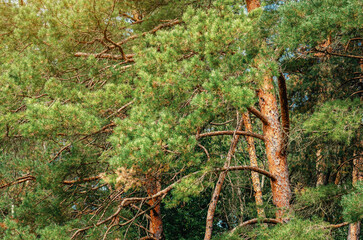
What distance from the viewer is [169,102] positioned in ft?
14.9

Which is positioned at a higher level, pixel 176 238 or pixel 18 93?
pixel 18 93

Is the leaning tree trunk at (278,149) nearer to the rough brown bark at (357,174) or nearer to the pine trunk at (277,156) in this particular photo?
the pine trunk at (277,156)

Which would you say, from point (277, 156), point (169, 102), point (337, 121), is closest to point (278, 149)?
point (277, 156)

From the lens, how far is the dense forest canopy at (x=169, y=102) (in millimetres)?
4062

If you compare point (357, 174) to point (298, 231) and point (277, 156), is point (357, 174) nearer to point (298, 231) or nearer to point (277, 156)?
point (277, 156)

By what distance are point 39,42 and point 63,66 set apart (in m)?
0.53

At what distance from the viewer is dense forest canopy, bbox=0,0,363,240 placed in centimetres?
406

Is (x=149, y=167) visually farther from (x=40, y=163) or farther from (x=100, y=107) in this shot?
(x=40, y=163)

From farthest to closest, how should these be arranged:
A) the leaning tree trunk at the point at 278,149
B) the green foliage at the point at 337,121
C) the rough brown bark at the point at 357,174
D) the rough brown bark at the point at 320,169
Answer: the rough brown bark at the point at 320,169, the rough brown bark at the point at 357,174, the leaning tree trunk at the point at 278,149, the green foliage at the point at 337,121

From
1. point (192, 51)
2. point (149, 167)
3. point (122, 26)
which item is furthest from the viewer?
point (122, 26)

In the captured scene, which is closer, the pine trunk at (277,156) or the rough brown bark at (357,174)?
the pine trunk at (277,156)

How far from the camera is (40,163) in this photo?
5699 millimetres

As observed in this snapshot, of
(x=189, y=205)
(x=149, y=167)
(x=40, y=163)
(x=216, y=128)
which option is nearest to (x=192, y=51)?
(x=149, y=167)

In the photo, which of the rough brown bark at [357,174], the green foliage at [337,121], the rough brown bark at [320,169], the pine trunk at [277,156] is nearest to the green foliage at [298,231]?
the pine trunk at [277,156]
